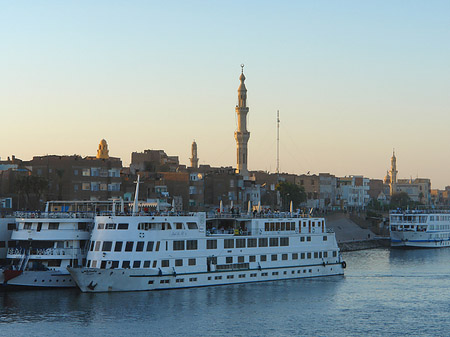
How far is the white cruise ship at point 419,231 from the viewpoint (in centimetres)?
9738

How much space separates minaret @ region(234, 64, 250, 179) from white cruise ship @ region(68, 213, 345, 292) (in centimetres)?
5512

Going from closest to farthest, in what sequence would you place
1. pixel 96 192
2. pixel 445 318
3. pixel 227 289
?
1. pixel 445 318
2. pixel 227 289
3. pixel 96 192

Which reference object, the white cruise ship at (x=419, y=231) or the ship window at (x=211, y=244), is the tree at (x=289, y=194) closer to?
the white cruise ship at (x=419, y=231)

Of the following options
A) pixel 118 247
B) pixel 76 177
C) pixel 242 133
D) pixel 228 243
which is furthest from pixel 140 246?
pixel 242 133

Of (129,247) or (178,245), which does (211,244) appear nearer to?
(178,245)

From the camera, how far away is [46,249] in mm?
49656

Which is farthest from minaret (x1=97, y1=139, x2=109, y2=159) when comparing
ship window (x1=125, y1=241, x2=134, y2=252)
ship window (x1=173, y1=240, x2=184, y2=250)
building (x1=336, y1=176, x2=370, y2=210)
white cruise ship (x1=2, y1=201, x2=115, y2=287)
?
building (x1=336, y1=176, x2=370, y2=210)

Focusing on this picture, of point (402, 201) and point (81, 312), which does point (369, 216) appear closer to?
point (402, 201)

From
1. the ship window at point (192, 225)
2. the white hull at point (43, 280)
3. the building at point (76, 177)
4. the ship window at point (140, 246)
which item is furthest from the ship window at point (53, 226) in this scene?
the building at point (76, 177)

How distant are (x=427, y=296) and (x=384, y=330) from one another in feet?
39.4

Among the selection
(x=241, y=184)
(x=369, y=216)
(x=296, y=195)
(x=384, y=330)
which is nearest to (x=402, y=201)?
(x=369, y=216)

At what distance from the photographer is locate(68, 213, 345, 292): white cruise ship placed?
4738 centimetres

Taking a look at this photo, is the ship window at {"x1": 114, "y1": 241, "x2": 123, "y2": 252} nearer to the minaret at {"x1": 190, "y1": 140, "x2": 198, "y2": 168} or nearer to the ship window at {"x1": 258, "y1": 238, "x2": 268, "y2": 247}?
the ship window at {"x1": 258, "y1": 238, "x2": 268, "y2": 247}

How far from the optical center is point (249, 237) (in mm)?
53625
